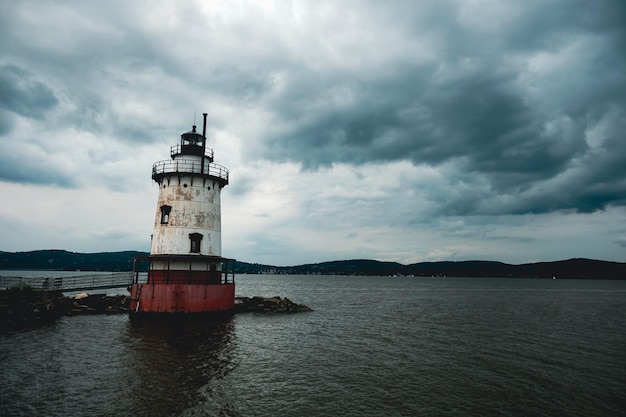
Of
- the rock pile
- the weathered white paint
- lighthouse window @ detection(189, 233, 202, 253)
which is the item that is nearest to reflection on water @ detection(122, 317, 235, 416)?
lighthouse window @ detection(189, 233, 202, 253)

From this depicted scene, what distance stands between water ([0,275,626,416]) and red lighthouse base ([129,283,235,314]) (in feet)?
4.45

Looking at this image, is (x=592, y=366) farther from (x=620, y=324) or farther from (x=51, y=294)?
(x=51, y=294)

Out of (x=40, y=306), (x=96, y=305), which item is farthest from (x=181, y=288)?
(x=40, y=306)

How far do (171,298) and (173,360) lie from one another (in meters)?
11.4

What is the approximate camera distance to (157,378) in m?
15.7

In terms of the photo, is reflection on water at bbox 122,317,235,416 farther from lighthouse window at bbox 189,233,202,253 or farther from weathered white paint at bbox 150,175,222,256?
weathered white paint at bbox 150,175,222,256

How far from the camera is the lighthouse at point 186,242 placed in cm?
2942

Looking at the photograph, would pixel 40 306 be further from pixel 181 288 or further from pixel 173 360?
pixel 173 360

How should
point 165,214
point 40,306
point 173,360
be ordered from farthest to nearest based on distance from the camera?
1. point 165,214
2. point 40,306
3. point 173,360

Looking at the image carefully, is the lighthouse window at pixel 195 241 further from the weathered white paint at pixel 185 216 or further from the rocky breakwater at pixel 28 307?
the rocky breakwater at pixel 28 307

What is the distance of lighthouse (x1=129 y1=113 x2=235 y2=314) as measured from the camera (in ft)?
96.5

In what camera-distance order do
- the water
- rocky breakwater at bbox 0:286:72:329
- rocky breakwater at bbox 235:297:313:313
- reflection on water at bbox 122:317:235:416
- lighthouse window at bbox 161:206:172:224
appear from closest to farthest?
the water
reflection on water at bbox 122:317:235:416
rocky breakwater at bbox 0:286:72:329
lighthouse window at bbox 161:206:172:224
rocky breakwater at bbox 235:297:313:313

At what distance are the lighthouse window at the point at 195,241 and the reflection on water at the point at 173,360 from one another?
18.5 feet

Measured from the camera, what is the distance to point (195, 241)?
3144 centimetres
